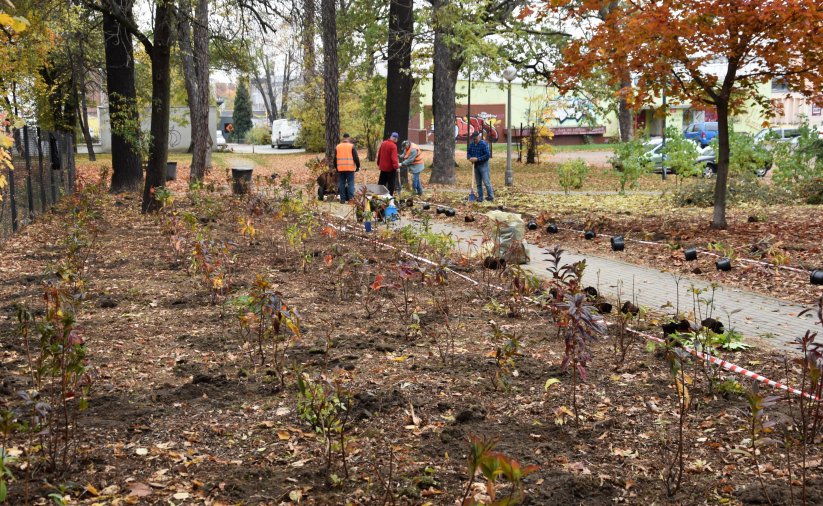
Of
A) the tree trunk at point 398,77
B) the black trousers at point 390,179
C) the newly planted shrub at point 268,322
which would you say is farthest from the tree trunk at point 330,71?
the newly planted shrub at point 268,322

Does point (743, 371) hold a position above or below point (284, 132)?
below

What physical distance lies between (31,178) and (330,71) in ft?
27.1

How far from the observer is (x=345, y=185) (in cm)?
1867

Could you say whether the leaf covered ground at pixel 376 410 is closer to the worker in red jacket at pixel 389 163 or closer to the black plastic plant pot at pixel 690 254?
the black plastic plant pot at pixel 690 254

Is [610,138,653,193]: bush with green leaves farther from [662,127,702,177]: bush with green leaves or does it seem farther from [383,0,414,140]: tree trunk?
[383,0,414,140]: tree trunk

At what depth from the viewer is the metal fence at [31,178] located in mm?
11938

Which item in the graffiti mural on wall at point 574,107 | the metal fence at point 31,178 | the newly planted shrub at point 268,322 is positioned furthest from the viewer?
the graffiti mural on wall at point 574,107

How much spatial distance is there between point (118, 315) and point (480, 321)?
2.96 meters

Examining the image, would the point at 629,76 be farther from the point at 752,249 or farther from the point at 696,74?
the point at 752,249

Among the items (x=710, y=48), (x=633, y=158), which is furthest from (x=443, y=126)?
(x=710, y=48)

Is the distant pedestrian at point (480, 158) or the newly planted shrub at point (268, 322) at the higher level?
the distant pedestrian at point (480, 158)

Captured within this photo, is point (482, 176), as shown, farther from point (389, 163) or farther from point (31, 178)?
point (31, 178)

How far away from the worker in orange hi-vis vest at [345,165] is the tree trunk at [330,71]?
96 centimetres

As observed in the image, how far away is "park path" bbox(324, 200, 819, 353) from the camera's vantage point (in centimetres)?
654
